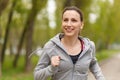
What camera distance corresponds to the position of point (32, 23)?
77.0 feet

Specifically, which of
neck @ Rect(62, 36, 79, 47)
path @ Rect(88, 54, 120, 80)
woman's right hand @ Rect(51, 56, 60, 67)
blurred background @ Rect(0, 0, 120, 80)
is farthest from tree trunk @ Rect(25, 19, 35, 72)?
woman's right hand @ Rect(51, 56, 60, 67)

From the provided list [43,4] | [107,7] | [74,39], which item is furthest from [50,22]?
[74,39]

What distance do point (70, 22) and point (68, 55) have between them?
0.32 m

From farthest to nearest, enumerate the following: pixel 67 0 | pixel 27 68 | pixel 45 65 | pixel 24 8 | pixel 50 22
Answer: pixel 50 22
pixel 24 8
pixel 27 68
pixel 67 0
pixel 45 65

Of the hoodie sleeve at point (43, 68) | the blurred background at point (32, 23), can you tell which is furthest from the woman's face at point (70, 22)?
the blurred background at point (32, 23)

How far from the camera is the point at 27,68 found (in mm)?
23656

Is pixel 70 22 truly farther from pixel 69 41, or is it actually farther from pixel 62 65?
pixel 62 65

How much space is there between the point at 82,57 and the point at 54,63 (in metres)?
0.40

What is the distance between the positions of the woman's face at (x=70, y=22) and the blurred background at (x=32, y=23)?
9155 mm

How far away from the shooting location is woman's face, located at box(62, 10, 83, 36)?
4.05m

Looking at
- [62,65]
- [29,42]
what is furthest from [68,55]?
[29,42]

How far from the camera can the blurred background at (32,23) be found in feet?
75.8

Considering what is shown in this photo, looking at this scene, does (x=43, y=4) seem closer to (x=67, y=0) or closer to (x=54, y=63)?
(x=67, y=0)

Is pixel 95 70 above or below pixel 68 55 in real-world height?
below
